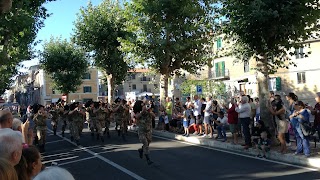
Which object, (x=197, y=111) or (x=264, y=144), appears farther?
(x=197, y=111)

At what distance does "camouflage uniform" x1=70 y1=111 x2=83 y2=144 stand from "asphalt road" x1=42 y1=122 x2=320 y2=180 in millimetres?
1422

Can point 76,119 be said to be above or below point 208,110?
below

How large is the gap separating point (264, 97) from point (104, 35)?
18295mm

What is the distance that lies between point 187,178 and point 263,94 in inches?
216

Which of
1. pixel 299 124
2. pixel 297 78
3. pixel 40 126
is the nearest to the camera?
pixel 299 124

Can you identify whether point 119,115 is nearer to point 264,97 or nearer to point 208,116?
point 208,116

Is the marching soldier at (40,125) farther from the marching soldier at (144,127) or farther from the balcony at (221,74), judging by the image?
the balcony at (221,74)

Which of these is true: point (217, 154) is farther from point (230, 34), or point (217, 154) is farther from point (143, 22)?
point (143, 22)

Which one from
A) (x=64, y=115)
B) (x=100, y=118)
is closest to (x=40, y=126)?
Answer: (x=100, y=118)

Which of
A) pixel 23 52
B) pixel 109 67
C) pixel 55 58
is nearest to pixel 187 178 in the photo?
pixel 109 67

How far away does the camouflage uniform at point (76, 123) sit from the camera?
1602 centimetres

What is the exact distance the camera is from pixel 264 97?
1266 cm

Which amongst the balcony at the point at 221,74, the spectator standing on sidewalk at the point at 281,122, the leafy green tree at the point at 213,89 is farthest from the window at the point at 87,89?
the spectator standing on sidewalk at the point at 281,122

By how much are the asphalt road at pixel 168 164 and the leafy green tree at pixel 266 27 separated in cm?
280
